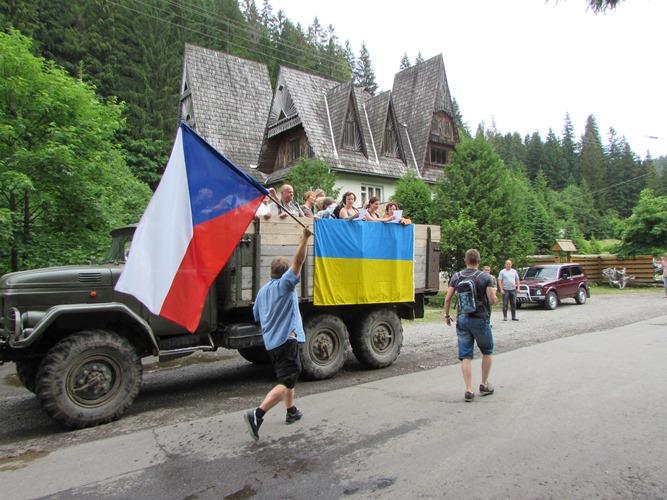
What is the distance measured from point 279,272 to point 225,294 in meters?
1.85

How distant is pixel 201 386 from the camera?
7.39 m

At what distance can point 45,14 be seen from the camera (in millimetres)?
31266

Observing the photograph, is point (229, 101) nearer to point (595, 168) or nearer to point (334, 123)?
point (334, 123)

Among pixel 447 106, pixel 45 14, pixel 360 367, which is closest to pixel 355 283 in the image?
pixel 360 367

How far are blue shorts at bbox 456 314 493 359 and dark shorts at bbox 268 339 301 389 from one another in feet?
7.59

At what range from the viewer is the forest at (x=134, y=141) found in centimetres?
961

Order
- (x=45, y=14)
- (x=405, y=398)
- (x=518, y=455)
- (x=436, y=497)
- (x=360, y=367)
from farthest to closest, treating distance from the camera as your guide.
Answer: (x=45, y=14) < (x=360, y=367) < (x=405, y=398) < (x=518, y=455) < (x=436, y=497)

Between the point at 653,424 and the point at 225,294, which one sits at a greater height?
the point at 225,294

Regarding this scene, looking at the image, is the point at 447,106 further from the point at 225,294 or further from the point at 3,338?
the point at 3,338

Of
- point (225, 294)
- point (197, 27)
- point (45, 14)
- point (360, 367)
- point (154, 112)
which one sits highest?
point (197, 27)

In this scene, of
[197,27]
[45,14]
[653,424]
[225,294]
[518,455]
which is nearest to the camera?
[518,455]

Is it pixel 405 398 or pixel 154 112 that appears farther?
pixel 154 112

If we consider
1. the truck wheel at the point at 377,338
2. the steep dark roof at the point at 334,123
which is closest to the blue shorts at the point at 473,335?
the truck wheel at the point at 377,338

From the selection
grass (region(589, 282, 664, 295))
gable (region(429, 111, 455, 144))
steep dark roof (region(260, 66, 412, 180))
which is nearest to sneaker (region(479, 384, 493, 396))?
steep dark roof (region(260, 66, 412, 180))
